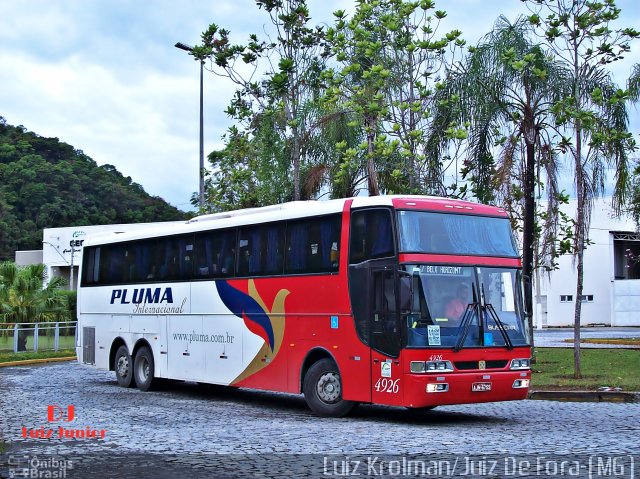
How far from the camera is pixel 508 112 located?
21.1m

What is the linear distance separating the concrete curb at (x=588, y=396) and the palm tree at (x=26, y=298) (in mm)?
22657

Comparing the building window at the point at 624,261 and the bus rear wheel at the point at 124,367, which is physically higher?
the building window at the point at 624,261

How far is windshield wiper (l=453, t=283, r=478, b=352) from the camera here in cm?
1423

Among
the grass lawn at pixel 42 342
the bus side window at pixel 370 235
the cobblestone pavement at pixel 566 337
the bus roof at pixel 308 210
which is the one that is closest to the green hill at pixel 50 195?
the cobblestone pavement at pixel 566 337

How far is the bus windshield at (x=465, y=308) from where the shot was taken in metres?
14.1

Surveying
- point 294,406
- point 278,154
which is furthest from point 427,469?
point 278,154

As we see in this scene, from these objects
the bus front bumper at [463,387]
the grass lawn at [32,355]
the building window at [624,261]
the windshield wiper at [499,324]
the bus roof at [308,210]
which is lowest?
the grass lawn at [32,355]

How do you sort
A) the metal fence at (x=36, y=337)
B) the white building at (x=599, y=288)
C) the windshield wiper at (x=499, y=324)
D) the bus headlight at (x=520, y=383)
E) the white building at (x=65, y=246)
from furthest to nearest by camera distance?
the white building at (x=65, y=246)
the white building at (x=599, y=288)
the metal fence at (x=36, y=337)
the bus headlight at (x=520, y=383)
the windshield wiper at (x=499, y=324)

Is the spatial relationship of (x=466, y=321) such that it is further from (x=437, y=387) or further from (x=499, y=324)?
(x=437, y=387)

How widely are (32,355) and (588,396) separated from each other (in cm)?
2111

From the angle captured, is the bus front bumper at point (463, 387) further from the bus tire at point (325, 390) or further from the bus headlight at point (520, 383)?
the bus tire at point (325, 390)

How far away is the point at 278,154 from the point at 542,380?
33.5ft

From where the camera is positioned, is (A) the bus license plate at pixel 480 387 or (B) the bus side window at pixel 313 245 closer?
(A) the bus license plate at pixel 480 387

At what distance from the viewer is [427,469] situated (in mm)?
9773
